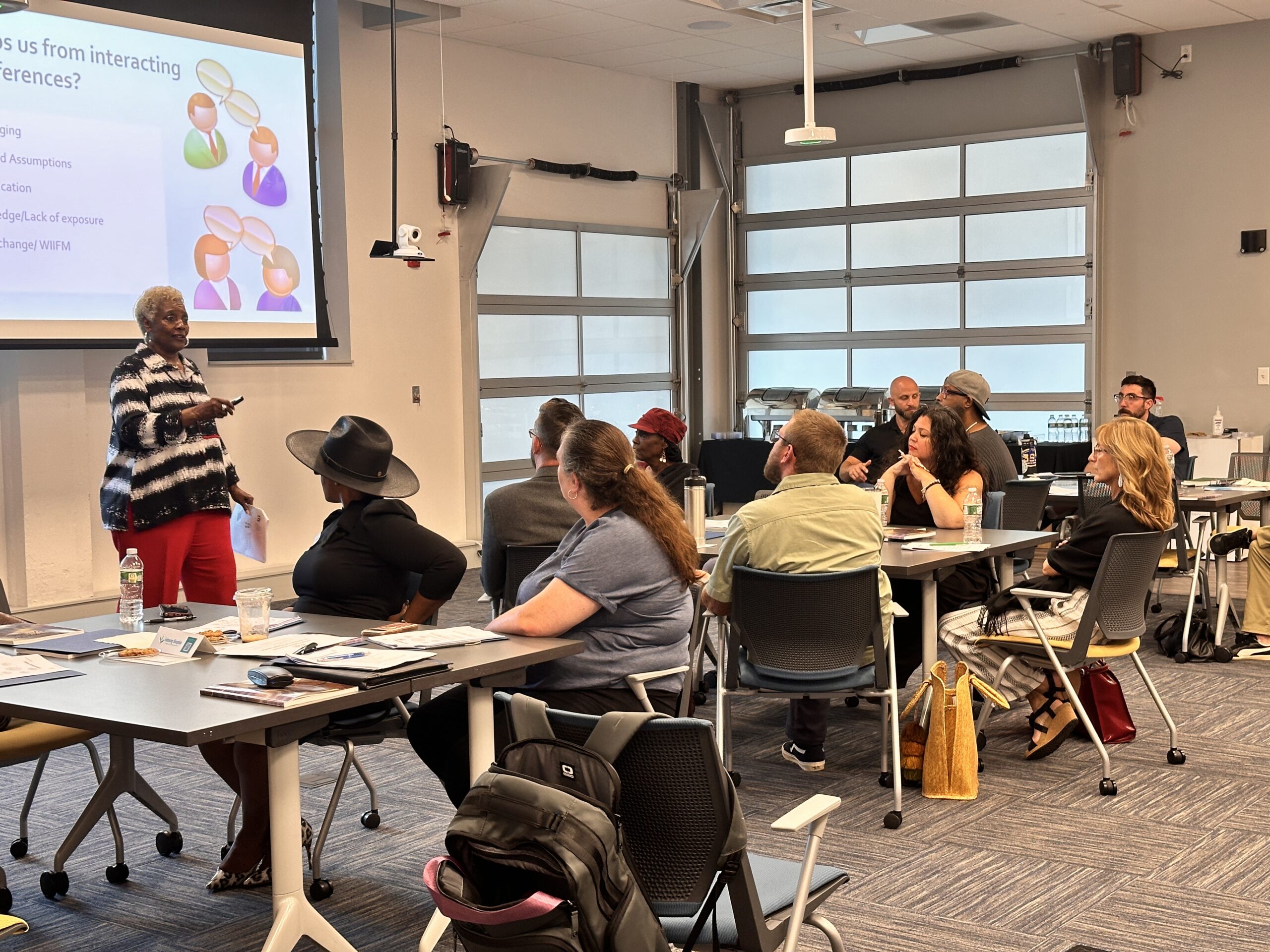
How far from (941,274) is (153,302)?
7.23m

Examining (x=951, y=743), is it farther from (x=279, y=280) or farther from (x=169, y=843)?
(x=279, y=280)

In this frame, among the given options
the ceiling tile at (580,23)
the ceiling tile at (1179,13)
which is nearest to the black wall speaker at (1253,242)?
the ceiling tile at (1179,13)

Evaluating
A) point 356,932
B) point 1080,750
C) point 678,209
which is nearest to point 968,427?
point 1080,750

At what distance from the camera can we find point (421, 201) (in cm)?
937

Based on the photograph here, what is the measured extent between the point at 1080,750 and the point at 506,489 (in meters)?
2.30

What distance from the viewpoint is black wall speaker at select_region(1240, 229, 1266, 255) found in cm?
956

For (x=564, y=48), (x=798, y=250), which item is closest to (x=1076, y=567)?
(x=564, y=48)

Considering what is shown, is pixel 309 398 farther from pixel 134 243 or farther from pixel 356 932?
pixel 356 932

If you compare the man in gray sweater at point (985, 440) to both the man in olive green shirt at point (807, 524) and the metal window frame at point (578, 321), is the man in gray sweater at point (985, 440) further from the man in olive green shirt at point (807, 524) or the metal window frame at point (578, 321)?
the metal window frame at point (578, 321)

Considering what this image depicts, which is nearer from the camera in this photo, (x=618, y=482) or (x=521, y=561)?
(x=618, y=482)

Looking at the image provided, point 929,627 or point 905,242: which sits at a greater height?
point 905,242

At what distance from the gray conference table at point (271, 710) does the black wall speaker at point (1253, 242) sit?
7897mm

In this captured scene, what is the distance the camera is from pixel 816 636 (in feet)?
14.0

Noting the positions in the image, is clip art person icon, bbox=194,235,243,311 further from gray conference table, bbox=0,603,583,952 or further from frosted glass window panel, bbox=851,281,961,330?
frosted glass window panel, bbox=851,281,961,330
